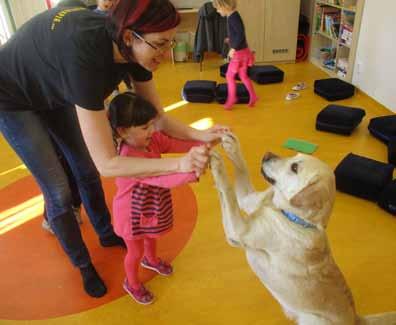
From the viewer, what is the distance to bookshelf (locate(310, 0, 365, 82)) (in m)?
4.53

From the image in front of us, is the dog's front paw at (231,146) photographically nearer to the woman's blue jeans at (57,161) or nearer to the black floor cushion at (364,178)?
the woman's blue jeans at (57,161)

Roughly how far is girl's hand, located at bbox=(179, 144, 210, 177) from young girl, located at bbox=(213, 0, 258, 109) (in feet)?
9.80

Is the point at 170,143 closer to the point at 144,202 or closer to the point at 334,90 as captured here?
the point at 144,202

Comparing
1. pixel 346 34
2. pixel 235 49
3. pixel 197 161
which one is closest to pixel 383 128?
pixel 235 49

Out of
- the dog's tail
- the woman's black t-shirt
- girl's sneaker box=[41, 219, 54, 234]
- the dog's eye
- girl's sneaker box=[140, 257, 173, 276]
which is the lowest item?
girl's sneaker box=[140, 257, 173, 276]

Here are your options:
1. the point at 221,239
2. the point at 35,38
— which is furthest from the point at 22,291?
the point at 35,38

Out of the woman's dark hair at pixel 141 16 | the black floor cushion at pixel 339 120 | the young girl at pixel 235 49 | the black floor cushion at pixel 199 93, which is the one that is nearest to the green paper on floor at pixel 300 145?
the black floor cushion at pixel 339 120

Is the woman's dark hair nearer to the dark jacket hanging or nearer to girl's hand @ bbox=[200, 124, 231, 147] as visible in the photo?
girl's hand @ bbox=[200, 124, 231, 147]

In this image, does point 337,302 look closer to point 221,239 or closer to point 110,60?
point 221,239

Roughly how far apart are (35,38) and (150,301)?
1.38 m

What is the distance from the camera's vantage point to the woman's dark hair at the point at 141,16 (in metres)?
1.19

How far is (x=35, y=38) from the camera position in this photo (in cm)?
145

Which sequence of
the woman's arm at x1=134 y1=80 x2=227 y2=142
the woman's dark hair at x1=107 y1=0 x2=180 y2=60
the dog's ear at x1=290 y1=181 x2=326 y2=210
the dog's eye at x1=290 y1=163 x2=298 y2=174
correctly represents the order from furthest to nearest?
the woman's arm at x1=134 y1=80 x2=227 y2=142 → the dog's eye at x1=290 y1=163 x2=298 y2=174 → the dog's ear at x1=290 y1=181 x2=326 y2=210 → the woman's dark hair at x1=107 y1=0 x2=180 y2=60

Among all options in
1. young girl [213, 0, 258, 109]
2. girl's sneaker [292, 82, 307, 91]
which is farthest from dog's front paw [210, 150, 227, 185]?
girl's sneaker [292, 82, 307, 91]
